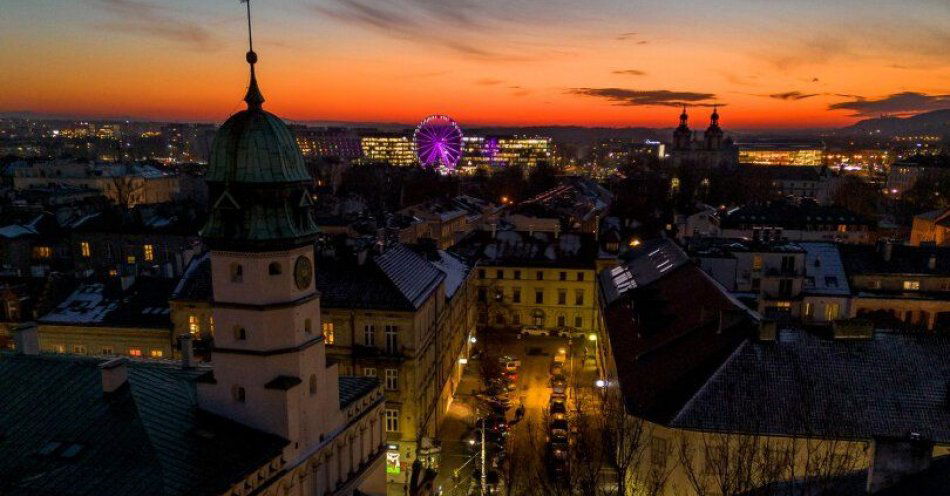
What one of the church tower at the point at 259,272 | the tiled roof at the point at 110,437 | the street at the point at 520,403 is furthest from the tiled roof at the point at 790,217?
the tiled roof at the point at 110,437

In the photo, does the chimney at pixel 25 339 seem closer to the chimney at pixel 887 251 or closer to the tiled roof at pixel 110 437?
the tiled roof at pixel 110 437

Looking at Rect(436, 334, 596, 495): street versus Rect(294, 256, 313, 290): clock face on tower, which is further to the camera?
Rect(436, 334, 596, 495): street

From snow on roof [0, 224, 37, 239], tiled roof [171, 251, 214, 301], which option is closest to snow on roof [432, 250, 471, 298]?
tiled roof [171, 251, 214, 301]

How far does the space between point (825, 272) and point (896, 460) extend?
157 ft

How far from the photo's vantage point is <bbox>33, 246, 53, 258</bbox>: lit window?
3398 inches

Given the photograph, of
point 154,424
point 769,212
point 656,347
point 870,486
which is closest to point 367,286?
point 656,347

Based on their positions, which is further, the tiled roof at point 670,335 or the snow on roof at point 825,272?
the snow on roof at point 825,272

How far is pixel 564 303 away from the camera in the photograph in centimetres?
7288

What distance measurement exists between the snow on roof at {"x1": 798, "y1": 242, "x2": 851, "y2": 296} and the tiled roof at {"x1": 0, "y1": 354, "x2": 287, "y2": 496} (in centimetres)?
5582

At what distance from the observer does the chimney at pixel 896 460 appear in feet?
70.5

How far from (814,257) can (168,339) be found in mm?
59194

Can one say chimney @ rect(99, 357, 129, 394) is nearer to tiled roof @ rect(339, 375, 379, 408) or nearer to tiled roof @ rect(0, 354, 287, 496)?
tiled roof @ rect(0, 354, 287, 496)

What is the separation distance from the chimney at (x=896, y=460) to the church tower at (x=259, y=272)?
20.6 meters

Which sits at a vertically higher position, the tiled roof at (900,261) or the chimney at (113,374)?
the chimney at (113,374)
